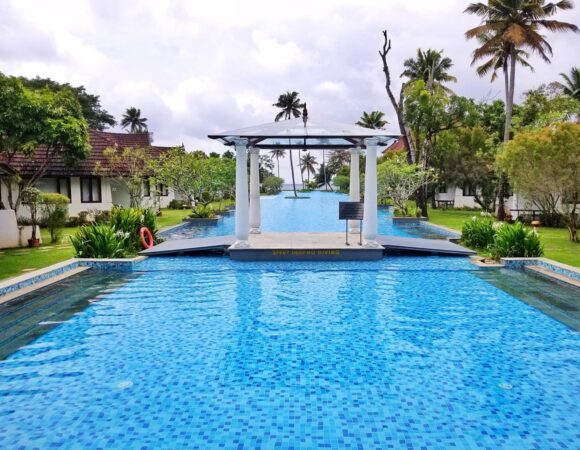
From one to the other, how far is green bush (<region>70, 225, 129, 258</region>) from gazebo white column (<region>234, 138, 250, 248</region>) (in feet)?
10.4

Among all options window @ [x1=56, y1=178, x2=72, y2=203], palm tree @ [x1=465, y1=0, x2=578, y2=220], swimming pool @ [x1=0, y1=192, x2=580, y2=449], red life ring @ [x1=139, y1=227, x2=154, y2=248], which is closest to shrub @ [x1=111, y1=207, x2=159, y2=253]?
red life ring @ [x1=139, y1=227, x2=154, y2=248]

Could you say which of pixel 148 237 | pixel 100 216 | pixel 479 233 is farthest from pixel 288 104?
pixel 479 233

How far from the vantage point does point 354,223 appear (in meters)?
16.2

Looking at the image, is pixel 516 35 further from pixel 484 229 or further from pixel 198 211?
pixel 198 211

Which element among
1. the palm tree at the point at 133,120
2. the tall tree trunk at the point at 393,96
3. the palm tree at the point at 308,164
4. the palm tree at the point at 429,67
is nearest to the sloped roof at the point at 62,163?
the tall tree trunk at the point at 393,96

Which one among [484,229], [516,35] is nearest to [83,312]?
[484,229]

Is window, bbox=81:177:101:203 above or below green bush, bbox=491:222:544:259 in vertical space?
above

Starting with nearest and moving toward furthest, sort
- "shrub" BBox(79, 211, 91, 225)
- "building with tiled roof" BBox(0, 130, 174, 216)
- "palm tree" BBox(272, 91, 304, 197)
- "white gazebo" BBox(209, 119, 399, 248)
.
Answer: "white gazebo" BBox(209, 119, 399, 248) → "shrub" BBox(79, 211, 91, 225) → "building with tiled roof" BBox(0, 130, 174, 216) → "palm tree" BBox(272, 91, 304, 197)

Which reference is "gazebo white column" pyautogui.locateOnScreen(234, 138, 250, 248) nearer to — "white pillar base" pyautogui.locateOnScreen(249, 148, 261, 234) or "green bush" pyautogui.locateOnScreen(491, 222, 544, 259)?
"white pillar base" pyautogui.locateOnScreen(249, 148, 261, 234)

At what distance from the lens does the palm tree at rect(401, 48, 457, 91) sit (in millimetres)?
31953

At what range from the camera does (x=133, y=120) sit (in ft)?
235

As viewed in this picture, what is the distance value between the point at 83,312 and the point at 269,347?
3.66 metres

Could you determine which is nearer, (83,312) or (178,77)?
(83,312)

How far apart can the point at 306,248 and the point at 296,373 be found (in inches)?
286
